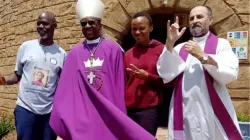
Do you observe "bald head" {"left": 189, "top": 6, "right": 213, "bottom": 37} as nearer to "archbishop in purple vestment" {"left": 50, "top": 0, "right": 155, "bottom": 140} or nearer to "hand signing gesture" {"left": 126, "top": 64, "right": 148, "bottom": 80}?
"hand signing gesture" {"left": 126, "top": 64, "right": 148, "bottom": 80}

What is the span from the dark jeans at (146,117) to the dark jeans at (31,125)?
79 cm

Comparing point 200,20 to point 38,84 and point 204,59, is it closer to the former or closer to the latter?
point 204,59

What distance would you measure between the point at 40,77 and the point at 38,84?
0.06m

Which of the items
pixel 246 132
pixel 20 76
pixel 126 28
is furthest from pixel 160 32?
pixel 20 76

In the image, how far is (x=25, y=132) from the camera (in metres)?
3.16

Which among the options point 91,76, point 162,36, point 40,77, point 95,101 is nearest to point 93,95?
point 95,101

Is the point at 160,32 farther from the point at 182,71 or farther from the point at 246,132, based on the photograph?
the point at 182,71

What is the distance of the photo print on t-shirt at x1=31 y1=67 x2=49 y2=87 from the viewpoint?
10.3ft

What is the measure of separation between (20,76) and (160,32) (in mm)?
5071

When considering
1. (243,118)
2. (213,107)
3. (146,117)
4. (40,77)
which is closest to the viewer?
(213,107)

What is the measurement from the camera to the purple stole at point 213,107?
2662 millimetres

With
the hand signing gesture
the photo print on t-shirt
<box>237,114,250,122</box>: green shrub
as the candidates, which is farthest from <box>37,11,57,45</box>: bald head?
<box>237,114,250,122</box>: green shrub

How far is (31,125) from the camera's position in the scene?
314cm

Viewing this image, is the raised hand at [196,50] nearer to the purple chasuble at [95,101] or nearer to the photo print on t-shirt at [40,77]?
the purple chasuble at [95,101]
